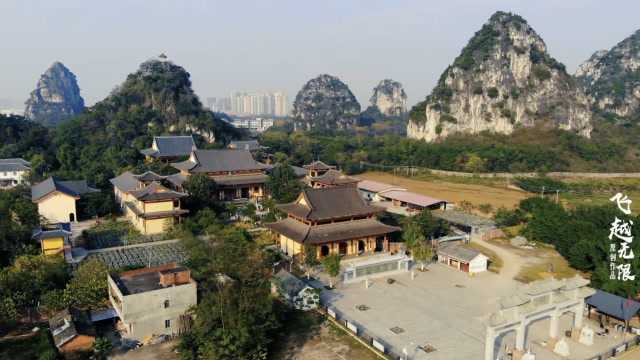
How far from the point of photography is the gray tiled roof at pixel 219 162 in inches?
1558

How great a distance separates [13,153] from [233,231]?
129 ft

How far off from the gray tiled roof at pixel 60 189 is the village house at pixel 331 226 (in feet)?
49.3

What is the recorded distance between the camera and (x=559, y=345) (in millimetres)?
16547

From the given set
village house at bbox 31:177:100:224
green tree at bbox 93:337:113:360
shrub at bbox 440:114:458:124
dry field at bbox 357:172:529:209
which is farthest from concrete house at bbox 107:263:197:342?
shrub at bbox 440:114:458:124

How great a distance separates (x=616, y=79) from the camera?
107 metres

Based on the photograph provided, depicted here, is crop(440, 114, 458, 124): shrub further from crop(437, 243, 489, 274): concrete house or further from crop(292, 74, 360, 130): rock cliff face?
crop(437, 243, 489, 274): concrete house

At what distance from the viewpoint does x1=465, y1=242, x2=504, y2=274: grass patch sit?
86.1 ft

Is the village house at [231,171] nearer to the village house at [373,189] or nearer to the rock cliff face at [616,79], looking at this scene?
the village house at [373,189]

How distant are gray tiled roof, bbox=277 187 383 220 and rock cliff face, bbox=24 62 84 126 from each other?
351 ft

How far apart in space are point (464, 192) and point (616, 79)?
78.4 metres

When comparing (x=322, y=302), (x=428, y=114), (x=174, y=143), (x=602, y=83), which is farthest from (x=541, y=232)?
(x=602, y=83)

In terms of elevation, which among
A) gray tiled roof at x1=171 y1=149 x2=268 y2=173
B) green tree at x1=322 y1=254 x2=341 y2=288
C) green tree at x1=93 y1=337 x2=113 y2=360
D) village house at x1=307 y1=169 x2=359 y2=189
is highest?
gray tiled roof at x1=171 y1=149 x2=268 y2=173

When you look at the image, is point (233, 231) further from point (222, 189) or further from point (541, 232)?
point (541, 232)

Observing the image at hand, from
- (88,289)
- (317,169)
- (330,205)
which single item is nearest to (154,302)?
(88,289)
